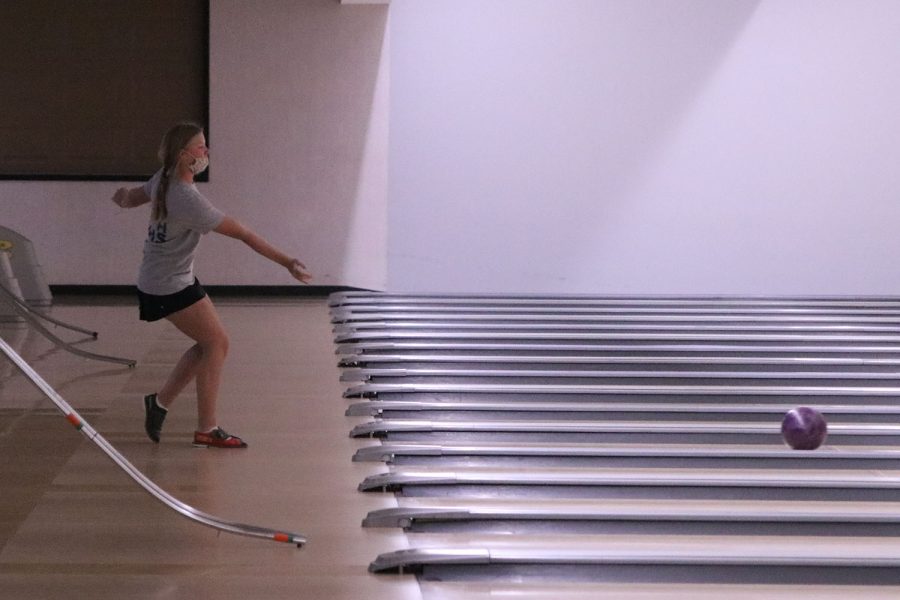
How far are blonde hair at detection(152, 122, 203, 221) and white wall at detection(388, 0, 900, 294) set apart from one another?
19.6ft

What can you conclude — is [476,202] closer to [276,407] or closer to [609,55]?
[609,55]

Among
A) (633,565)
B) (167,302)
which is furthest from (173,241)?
(633,565)

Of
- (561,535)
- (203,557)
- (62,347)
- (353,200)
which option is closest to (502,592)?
(561,535)

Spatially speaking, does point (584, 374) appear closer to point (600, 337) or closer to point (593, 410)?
point (593, 410)

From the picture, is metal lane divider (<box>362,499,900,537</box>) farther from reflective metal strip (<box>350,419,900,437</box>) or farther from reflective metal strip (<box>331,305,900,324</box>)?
reflective metal strip (<box>331,305,900,324</box>)

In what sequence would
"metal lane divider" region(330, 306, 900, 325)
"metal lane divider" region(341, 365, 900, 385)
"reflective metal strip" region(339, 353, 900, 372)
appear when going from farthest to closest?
1. "metal lane divider" region(330, 306, 900, 325)
2. "reflective metal strip" region(339, 353, 900, 372)
3. "metal lane divider" region(341, 365, 900, 385)

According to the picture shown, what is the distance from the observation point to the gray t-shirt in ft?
15.1

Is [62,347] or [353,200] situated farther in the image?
[353,200]

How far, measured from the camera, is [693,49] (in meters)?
10.9

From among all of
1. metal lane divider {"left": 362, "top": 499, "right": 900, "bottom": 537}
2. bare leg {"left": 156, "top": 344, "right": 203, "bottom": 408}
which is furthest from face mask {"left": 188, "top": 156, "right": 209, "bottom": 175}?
metal lane divider {"left": 362, "top": 499, "right": 900, "bottom": 537}

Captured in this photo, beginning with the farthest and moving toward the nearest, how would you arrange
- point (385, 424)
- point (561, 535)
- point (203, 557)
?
1. point (385, 424)
2. point (561, 535)
3. point (203, 557)

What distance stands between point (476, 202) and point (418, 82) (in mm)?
1132

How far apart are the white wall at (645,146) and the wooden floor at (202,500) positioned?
4.14 meters

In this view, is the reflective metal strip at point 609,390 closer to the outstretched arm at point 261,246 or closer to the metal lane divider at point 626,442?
the metal lane divider at point 626,442
